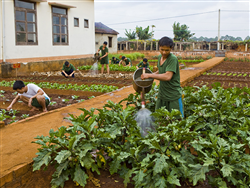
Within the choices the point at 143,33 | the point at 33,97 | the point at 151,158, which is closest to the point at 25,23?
the point at 33,97

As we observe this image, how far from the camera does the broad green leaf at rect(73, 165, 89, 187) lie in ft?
A: 8.59

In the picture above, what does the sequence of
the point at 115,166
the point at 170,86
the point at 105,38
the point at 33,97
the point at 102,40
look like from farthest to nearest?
the point at 105,38 < the point at 102,40 < the point at 33,97 < the point at 170,86 < the point at 115,166

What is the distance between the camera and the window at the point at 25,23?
12.4 meters

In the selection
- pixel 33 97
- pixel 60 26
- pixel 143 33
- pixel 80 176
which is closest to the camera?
pixel 80 176

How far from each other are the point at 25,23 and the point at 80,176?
1204 centimetres

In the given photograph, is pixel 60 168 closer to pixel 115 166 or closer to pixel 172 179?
pixel 115 166

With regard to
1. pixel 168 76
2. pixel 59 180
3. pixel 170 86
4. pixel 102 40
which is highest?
pixel 102 40

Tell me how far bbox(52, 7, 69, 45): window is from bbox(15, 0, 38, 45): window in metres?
1.62

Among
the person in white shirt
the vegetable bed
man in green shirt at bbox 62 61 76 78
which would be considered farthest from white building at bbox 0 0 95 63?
the vegetable bed

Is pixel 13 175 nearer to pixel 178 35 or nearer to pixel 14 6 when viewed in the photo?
pixel 14 6

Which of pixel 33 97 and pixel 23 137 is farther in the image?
pixel 33 97

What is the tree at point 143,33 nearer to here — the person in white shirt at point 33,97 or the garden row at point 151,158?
the person in white shirt at point 33,97

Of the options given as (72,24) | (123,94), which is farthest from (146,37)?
(123,94)

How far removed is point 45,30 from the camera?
14.1 metres
